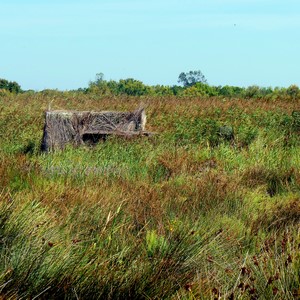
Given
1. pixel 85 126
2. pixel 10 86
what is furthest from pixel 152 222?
pixel 10 86

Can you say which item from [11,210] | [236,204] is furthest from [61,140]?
[11,210]

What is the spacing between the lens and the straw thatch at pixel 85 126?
50.8 feet

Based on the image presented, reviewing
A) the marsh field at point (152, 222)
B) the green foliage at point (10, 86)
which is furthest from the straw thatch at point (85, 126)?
the green foliage at point (10, 86)

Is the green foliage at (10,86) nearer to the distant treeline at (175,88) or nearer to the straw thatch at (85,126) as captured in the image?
the distant treeline at (175,88)

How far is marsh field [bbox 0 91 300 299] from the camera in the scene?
4965 millimetres

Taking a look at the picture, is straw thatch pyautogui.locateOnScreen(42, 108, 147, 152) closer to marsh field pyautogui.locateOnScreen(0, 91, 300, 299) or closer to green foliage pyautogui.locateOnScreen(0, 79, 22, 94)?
marsh field pyautogui.locateOnScreen(0, 91, 300, 299)

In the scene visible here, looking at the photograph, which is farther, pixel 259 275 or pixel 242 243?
pixel 242 243

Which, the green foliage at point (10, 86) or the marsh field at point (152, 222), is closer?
the marsh field at point (152, 222)

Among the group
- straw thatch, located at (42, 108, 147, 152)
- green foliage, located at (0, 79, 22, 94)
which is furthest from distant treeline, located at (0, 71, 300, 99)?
straw thatch, located at (42, 108, 147, 152)

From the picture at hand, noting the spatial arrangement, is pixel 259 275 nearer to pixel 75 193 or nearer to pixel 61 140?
pixel 75 193

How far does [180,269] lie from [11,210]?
4.46ft

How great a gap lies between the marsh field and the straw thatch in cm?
46

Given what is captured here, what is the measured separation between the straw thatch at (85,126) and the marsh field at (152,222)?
463 mm

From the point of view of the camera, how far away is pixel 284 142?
17359mm
